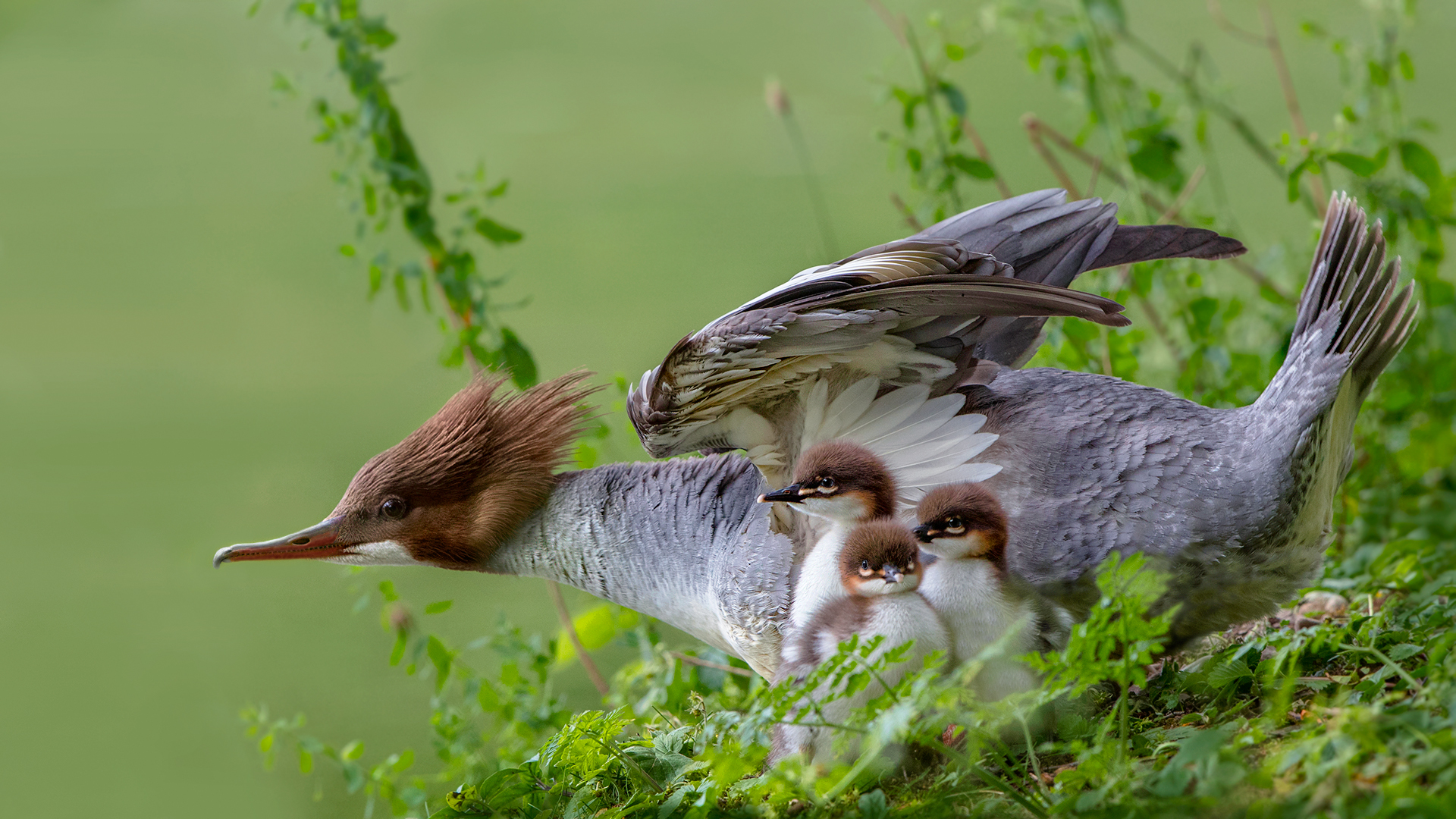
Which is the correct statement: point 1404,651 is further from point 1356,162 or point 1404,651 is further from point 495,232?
point 495,232

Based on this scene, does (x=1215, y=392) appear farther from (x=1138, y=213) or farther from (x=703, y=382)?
(x=703, y=382)

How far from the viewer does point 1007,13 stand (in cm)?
283

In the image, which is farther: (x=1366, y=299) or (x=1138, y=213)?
(x=1138, y=213)

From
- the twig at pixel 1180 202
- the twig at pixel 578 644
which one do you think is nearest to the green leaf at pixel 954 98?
the twig at pixel 1180 202

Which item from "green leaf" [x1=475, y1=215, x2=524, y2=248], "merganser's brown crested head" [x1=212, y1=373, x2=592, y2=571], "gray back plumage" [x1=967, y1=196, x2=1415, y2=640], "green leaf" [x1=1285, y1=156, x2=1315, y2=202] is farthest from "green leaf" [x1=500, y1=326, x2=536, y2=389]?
"green leaf" [x1=1285, y1=156, x2=1315, y2=202]

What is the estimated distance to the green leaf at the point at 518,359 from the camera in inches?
101

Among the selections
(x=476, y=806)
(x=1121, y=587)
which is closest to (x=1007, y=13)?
(x=1121, y=587)

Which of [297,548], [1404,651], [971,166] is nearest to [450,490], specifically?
[297,548]

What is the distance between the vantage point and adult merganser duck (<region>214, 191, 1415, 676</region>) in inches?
63.6

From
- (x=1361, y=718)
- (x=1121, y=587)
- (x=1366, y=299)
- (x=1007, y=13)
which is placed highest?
(x=1007, y=13)

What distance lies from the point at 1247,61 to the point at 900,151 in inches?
115

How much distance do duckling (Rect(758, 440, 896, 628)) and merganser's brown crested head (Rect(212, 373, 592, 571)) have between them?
552mm

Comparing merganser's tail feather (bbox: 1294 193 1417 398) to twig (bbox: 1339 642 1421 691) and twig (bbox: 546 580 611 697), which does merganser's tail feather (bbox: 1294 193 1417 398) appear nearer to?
twig (bbox: 1339 642 1421 691)

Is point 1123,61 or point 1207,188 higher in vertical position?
point 1123,61
